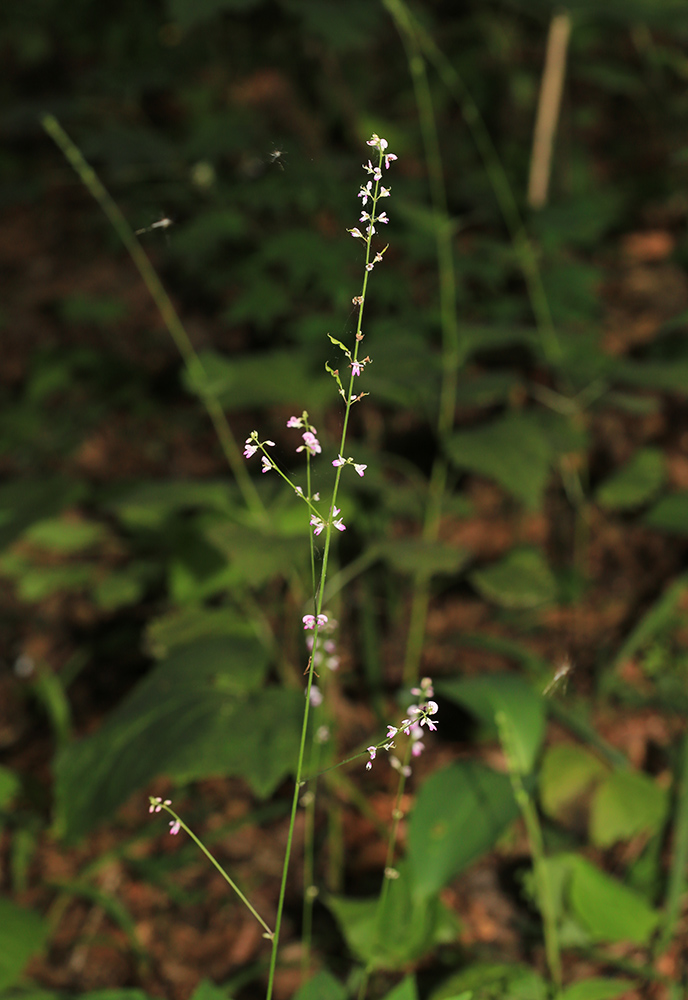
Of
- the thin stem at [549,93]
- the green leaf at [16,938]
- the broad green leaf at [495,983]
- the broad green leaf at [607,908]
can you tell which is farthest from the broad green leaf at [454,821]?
the thin stem at [549,93]

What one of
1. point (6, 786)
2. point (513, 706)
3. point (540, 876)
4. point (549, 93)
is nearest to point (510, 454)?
point (513, 706)

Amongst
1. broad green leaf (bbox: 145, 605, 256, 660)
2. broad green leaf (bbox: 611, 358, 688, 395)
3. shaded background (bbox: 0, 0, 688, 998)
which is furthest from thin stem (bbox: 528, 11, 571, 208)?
broad green leaf (bbox: 145, 605, 256, 660)

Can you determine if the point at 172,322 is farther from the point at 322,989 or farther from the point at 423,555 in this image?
the point at 322,989

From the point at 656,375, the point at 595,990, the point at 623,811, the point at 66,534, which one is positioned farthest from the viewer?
the point at 66,534

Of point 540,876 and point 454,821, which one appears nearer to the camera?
point 454,821

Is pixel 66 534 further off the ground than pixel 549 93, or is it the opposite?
pixel 549 93

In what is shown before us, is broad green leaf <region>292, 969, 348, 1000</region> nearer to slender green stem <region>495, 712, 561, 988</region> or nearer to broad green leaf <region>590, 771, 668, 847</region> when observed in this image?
slender green stem <region>495, 712, 561, 988</region>

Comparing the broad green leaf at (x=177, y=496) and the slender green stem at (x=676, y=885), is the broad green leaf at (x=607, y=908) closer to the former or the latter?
the slender green stem at (x=676, y=885)

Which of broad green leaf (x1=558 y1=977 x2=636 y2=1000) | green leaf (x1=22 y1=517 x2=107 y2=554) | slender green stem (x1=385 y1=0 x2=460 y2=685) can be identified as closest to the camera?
broad green leaf (x1=558 y1=977 x2=636 y2=1000)

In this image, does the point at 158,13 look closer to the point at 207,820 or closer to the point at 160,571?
the point at 160,571
